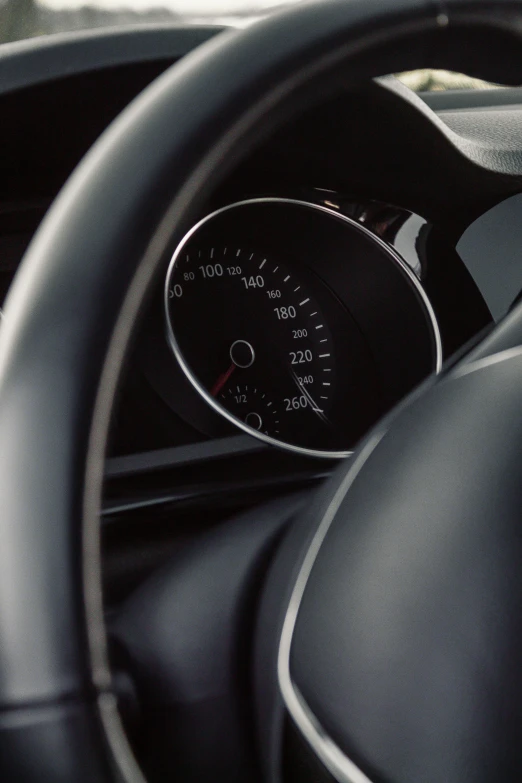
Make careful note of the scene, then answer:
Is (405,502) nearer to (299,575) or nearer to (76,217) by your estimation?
(299,575)

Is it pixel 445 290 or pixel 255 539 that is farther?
pixel 445 290

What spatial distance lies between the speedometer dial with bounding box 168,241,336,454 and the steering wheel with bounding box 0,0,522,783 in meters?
0.77

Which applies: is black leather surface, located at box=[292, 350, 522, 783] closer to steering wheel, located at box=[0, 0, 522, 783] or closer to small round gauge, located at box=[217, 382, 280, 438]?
steering wheel, located at box=[0, 0, 522, 783]

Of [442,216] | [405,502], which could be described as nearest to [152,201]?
[405,502]

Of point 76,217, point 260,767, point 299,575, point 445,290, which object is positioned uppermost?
point 76,217

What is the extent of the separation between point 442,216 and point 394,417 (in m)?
0.93

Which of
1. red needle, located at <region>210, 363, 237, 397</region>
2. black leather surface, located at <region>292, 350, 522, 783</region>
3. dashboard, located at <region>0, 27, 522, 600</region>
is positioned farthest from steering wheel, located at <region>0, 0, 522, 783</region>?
red needle, located at <region>210, 363, 237, 397</region>

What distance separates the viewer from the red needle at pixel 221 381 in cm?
154

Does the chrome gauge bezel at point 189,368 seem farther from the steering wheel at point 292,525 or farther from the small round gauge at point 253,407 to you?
the steering wheel at point 292,525

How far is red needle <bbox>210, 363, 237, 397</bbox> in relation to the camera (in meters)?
1.54

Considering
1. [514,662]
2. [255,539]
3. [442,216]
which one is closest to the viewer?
[514,662]

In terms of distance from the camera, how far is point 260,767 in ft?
2.32

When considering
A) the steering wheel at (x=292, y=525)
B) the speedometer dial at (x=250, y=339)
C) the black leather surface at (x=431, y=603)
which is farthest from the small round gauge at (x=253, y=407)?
the black leather surface at (x=431, y=603)

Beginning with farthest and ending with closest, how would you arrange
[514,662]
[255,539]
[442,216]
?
[442,216], [255,539], [514,662]
